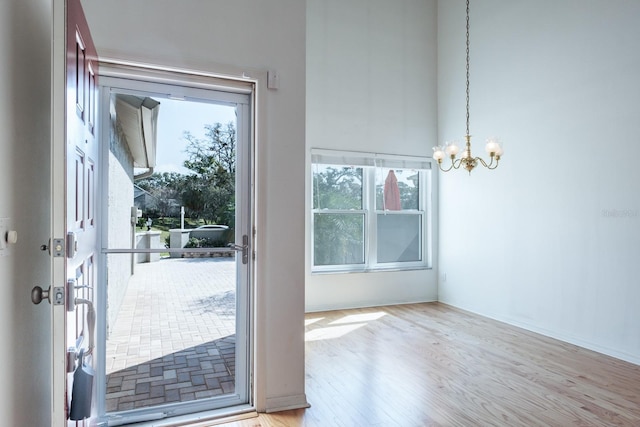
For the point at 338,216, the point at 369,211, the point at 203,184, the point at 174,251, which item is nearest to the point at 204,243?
the point at 174,251

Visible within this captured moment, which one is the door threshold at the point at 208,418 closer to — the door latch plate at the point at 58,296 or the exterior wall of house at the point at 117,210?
the exterior wall of house at the point at 117,210

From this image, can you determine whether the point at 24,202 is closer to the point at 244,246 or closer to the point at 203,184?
the point at 203,184

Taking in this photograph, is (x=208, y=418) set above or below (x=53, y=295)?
below

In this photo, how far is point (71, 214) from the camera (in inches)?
59.9

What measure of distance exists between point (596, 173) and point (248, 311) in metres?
3.45

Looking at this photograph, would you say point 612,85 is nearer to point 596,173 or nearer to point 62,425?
point 596,173

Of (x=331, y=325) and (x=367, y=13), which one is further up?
(x=367, y=13)

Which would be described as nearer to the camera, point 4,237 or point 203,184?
point 4,237

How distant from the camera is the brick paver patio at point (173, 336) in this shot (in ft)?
7.87

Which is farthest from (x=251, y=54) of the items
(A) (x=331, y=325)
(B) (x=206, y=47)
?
(A) (x=331, y=325)

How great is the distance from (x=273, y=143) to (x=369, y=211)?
3191 mm

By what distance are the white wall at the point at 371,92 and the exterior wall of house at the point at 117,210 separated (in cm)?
293

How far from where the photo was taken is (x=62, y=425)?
1386mm

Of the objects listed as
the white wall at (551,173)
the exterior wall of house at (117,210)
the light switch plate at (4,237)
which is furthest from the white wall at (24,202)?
the white wall at (551,173)
